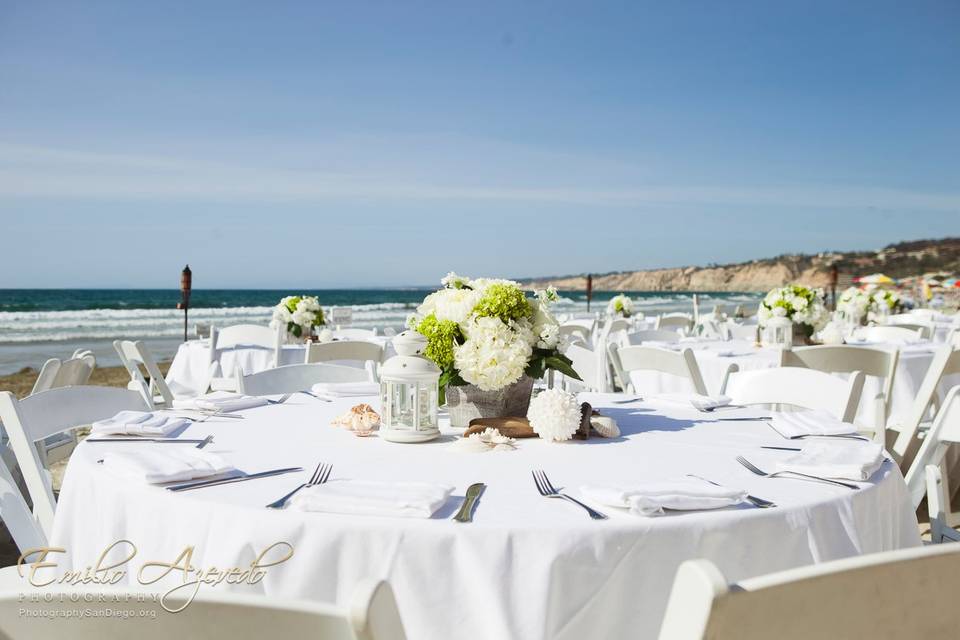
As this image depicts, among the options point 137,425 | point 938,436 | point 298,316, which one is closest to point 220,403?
point 137,425

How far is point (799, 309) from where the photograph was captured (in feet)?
17.5

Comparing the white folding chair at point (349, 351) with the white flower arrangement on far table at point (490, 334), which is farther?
the white folding chair at point (349, 351)

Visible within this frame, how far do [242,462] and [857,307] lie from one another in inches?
326

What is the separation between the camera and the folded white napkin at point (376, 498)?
1354 mm

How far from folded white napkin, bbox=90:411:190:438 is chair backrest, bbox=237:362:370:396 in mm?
974

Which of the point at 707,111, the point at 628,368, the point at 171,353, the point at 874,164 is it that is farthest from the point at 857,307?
the point at 874,164

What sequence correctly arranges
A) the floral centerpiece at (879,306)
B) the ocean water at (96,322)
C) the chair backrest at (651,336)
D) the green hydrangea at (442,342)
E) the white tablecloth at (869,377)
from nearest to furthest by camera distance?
1. the green hydrangea at (442,342)
2. the white tablecloth at (869,377)
3. the chair backrest at (651,336)
4. the floral centerpiece at (879,306)
5. the ocean water at (96,322)

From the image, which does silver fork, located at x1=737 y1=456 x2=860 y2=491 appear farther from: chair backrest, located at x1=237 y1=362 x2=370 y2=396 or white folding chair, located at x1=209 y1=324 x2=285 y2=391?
white folding chair, located at x1=209 y1=324 x2=285 y2=391

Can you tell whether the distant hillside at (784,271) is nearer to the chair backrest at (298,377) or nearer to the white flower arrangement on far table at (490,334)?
the chair backrest at (298,377)

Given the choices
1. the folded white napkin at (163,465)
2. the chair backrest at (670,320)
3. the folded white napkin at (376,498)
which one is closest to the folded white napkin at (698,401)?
the folded white napkin at (376,498)

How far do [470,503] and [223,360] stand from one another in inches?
221

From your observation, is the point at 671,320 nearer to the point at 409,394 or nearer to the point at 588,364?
the point at 588,364

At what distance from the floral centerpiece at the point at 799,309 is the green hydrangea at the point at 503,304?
372 centimetres

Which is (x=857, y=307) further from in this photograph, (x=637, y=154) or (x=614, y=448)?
(x=637, y=154)
